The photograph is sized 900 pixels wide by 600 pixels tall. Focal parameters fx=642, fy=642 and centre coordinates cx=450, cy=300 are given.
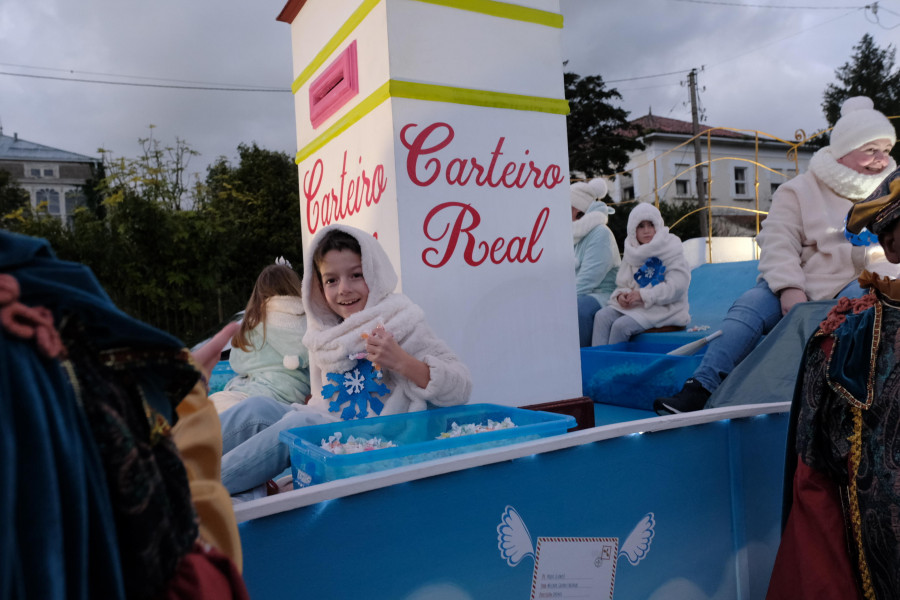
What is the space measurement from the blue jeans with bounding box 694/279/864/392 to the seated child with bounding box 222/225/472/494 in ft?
4.95

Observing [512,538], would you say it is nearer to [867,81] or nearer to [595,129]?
[595,129]

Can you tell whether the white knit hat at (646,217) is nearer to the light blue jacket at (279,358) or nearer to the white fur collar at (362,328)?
the light blue jacket at (279,358)

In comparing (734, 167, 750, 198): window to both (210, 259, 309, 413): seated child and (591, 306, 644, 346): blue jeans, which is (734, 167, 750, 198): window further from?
(210, 259, 309, 413): seated child

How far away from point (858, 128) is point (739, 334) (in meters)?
1.04

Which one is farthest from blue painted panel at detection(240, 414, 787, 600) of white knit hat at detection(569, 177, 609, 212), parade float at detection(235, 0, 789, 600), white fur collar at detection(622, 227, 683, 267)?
white knit hat at detection(569, 177, 609, 212)

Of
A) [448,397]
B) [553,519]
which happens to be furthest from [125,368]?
[448,397]

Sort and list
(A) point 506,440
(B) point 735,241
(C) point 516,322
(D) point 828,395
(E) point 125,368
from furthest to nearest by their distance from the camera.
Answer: (B) point 735,241, (C) point 516,322, (A) point 506,440, (D) point 828,395, (E) point 125,368

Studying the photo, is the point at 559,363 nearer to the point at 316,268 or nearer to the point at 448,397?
the point at 448,397

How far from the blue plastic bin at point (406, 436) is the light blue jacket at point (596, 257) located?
10.3 feet

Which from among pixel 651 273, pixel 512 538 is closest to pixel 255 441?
pixel 512 538

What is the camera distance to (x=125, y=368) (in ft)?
2.14

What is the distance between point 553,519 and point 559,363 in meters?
1.27

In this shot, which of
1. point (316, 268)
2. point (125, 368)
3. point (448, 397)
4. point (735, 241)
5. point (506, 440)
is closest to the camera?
point (125, 368)

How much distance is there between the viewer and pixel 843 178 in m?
2.96
